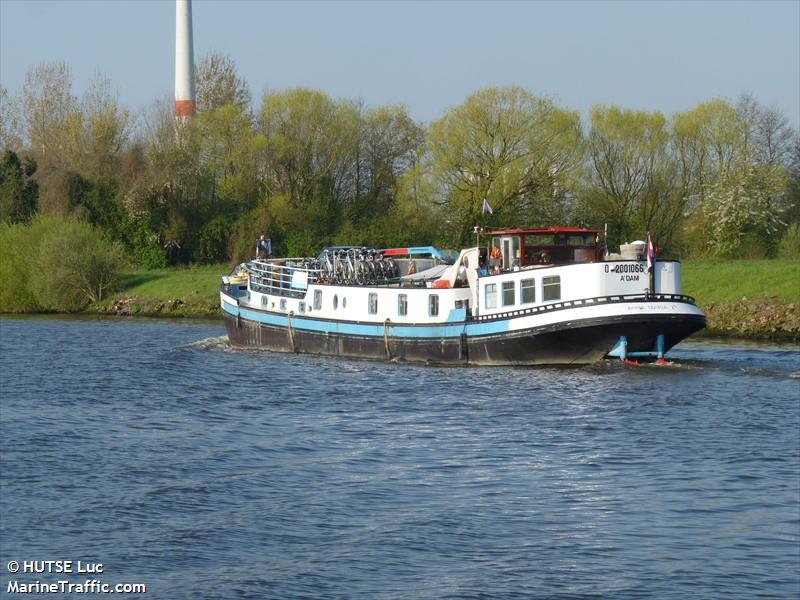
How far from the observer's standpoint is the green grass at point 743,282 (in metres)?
55.8

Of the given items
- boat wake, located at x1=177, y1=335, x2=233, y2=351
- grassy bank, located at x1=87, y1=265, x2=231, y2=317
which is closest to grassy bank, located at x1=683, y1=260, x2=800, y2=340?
boat wake, located at x1=177, y1=335, x2=233, y2=351

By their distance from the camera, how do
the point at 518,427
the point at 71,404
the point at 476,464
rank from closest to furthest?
the point at 476,464 < the point at 518,427 < the point at 71,404

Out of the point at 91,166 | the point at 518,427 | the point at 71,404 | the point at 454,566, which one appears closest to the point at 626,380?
the point at 518,427

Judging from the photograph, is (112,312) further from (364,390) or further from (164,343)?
(364,390)

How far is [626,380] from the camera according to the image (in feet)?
119

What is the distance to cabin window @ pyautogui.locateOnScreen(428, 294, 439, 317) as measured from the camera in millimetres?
42906

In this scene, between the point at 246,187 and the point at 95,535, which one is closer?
the point at 95,535

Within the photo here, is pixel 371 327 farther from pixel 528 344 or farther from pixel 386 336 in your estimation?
pixel 528 344

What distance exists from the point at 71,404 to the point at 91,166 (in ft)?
179

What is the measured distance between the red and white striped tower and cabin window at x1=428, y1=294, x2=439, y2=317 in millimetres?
49721

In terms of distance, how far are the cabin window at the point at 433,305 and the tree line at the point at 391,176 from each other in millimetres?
31185

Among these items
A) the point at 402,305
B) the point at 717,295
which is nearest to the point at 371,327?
the point at 402,305

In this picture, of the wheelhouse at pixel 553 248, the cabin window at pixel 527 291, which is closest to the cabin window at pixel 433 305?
the wheelhouse at pixel 553 248

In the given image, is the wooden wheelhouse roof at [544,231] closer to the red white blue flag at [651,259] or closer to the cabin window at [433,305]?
the cabin window at [433,305]
